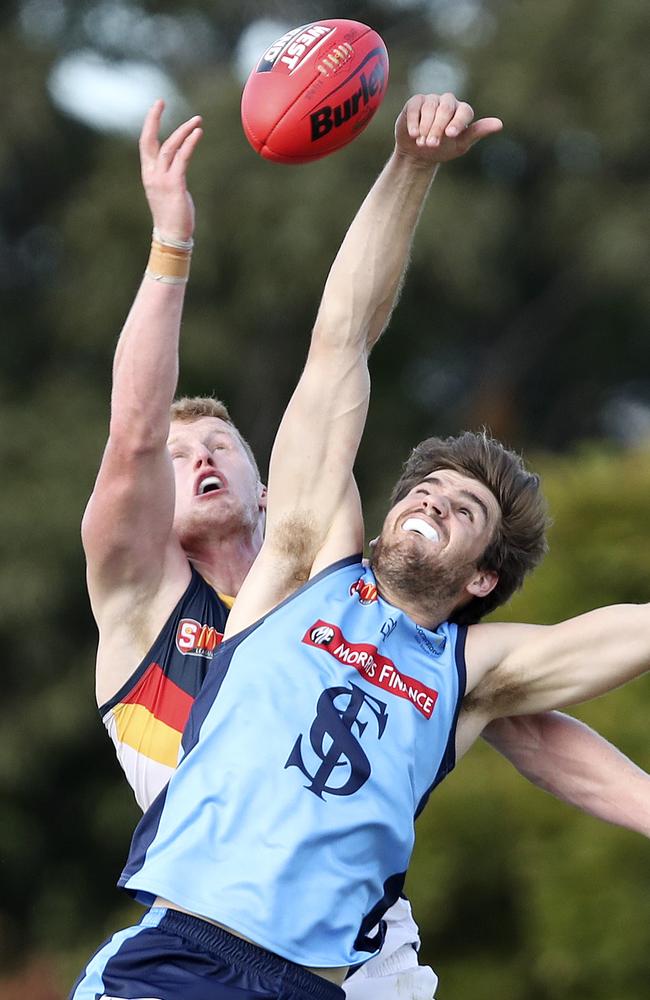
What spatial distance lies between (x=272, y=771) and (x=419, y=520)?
31.3 inches

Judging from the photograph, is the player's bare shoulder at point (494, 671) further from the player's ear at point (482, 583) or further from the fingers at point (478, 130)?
the fingers at point (478, 130)

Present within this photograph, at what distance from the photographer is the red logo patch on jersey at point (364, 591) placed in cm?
440

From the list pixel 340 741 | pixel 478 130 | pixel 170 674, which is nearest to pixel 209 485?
pixel 170 674

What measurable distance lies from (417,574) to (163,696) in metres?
0.80

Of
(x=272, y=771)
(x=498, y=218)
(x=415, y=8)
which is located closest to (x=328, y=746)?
(x=272, y=771)

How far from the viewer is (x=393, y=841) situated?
4168 millimetres

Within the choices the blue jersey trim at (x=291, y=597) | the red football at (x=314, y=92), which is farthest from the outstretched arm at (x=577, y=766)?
the red football at (x=314, y=92)

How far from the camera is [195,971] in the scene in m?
3.98

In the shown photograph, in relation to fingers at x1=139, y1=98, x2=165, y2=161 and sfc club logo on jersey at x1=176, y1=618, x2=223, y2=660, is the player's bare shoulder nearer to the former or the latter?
sfc club logo on jersey at x1=176, y1=618, x2=223, y2=660

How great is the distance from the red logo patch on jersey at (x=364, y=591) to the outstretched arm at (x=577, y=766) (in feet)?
2.29

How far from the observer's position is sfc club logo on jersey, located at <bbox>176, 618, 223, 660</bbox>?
4746 mm

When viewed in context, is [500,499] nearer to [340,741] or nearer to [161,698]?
[340,741]

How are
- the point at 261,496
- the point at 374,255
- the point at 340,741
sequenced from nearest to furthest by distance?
1. the point at 340,741
2. the point at 374,255
3. the point at 261,496

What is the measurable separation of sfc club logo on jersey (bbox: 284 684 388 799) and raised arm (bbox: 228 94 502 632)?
0.34 meters
